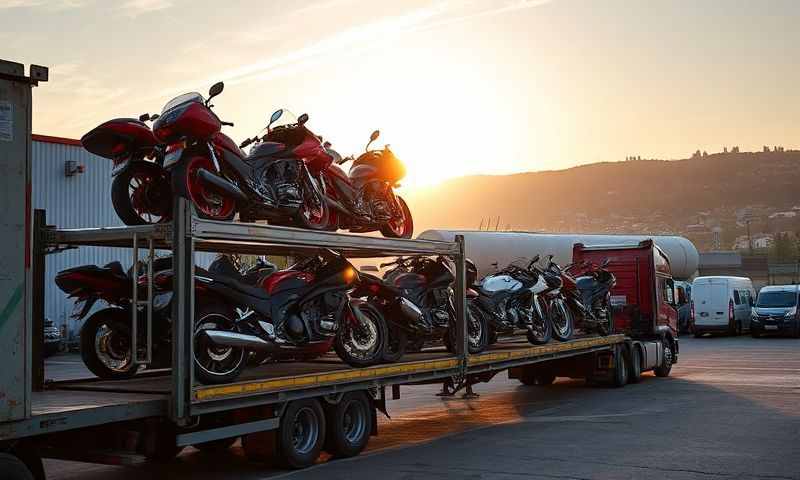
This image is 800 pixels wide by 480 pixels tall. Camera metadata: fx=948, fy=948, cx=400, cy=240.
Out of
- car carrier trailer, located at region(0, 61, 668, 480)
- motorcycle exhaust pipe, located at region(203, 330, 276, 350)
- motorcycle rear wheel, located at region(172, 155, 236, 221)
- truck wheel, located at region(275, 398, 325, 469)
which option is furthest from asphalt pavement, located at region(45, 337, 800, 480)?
motorcycle rear wheel, located at region(172, 155, 236, 221)

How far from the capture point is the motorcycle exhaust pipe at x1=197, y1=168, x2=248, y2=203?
9.16 meters

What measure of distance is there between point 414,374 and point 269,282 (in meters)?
2.60


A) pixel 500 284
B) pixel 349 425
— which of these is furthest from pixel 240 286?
pixel 500 284

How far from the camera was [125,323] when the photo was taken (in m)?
9.35

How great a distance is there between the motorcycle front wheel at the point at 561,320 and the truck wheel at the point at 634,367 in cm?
266

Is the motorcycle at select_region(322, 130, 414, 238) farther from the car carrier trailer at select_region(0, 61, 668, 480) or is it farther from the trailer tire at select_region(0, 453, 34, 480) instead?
the trailer tire at select_region(0, 453, 34, 480)

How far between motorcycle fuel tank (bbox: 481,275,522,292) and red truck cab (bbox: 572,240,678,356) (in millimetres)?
4918

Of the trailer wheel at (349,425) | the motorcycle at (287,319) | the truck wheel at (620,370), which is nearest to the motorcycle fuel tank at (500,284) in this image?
the truck wheel at (620,370)

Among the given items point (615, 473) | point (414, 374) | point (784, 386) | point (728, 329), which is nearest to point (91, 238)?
point (414, 374)

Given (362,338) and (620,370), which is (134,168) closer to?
(362,338)

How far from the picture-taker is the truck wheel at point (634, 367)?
18.4 metres

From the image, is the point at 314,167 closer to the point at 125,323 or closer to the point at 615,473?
the point at 125,323

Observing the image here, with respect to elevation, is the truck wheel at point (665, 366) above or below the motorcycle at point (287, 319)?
below

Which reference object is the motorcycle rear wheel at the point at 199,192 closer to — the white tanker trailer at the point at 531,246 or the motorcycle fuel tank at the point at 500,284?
the motorcycle fuel tank at the point at 500,284
